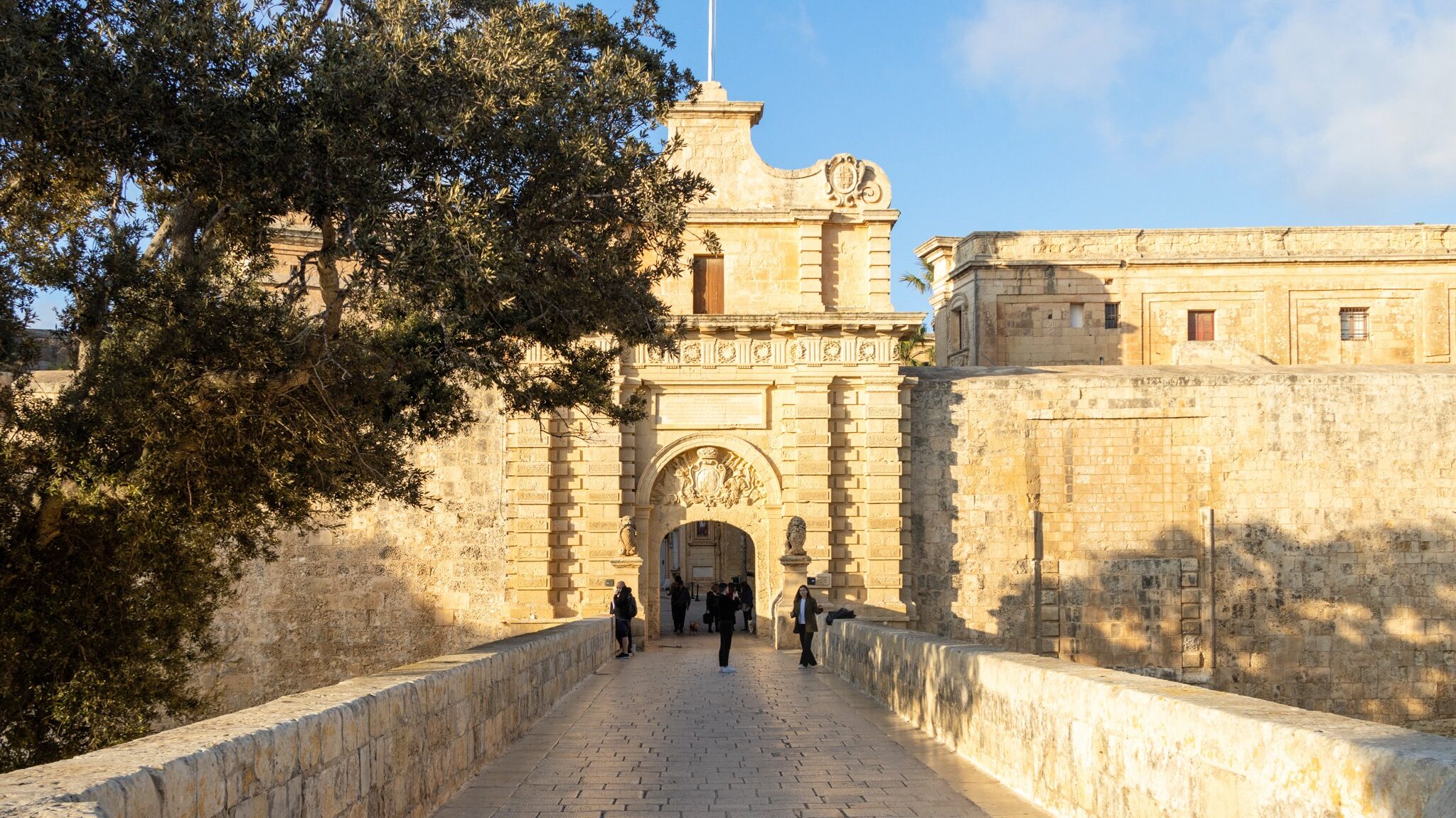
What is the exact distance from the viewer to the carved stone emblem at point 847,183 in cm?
2228

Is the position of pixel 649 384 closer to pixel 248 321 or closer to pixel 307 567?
pixel 307 567

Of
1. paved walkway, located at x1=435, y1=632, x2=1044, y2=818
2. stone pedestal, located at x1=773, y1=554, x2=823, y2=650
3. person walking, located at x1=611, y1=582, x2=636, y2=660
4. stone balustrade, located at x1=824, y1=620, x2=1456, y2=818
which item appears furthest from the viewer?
stone pedestal, located at x1=773, y1=554, x2=823, y2=650

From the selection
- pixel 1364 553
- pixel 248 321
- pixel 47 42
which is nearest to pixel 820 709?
pixel 248 321

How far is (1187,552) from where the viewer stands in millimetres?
22703

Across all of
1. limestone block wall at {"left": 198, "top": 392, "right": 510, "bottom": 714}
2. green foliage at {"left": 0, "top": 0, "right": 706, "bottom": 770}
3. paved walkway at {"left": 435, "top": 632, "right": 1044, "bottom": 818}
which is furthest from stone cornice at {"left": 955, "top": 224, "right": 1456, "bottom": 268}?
green foliage at {"left": 0, "top": 0, "right": 706, "bottom": 770}

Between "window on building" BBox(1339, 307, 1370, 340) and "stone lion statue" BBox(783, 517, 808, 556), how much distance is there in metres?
16.8

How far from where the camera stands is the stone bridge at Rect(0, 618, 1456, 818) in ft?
13.1

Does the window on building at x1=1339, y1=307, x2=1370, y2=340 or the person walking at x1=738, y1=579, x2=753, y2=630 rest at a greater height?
the window on building at x1=1339, y1=307, x2=1370, y2=340

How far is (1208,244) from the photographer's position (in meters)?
31.1

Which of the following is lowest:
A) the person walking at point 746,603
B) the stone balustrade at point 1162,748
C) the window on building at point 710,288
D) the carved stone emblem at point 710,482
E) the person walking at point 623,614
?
the person walking at point 746,603

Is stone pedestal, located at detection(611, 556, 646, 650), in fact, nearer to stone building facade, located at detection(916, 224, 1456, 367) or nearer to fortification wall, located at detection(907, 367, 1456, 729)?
fortification wall, located at detection(907, 367, 1456, 729)

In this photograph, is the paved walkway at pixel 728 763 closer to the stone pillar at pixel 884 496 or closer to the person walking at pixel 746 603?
the stone pillar at pixel 884 496

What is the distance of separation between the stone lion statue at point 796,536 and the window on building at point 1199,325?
1430cm

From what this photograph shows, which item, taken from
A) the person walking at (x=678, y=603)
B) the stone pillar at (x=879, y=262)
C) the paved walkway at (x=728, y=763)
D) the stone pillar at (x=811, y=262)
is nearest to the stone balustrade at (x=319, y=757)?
the paved walkway at (x=728, y=763)
